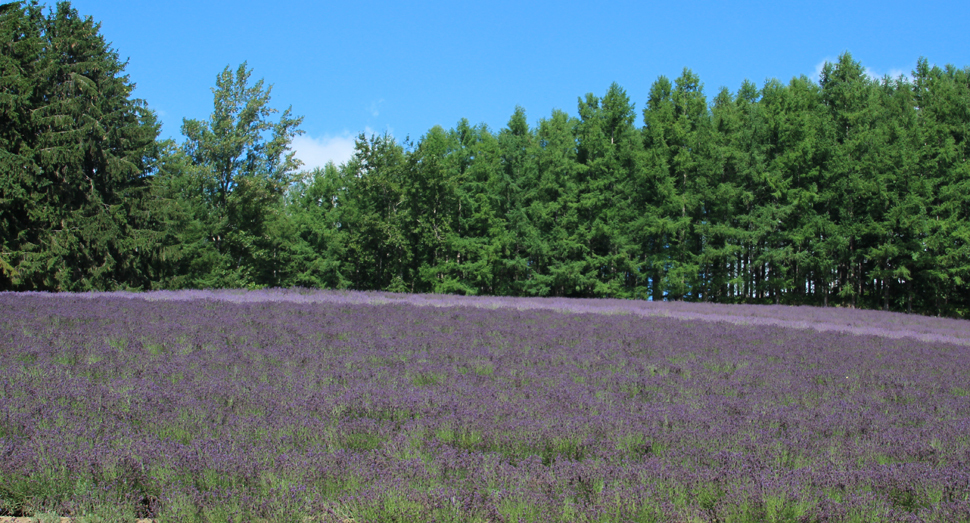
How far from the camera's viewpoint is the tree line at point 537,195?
30953mm

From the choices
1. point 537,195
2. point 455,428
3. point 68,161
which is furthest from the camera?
point 537,195

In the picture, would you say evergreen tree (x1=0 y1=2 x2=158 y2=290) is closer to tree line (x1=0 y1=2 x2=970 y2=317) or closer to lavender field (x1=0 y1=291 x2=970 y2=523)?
tree line (x1=0 y1=2 x2=970 y2=317)

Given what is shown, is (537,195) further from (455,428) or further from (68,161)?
(455,428)

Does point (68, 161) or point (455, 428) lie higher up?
point (68, 161)

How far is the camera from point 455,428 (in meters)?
5.69

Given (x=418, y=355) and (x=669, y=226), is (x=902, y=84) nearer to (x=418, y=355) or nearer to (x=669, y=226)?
(x=669, y=226)

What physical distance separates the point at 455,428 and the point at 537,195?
32973 mm

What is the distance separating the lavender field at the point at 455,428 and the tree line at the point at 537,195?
79.4 ft

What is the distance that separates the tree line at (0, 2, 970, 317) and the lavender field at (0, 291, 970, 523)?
953 inches

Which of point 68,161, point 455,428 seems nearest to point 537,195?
point 68,161

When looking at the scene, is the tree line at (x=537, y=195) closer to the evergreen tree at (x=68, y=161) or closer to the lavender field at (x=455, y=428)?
the evergreen tree at (x=68, y=161)

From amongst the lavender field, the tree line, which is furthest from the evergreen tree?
the lavender field

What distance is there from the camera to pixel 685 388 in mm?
7902

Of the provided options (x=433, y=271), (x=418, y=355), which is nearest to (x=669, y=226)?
(x=433, y=271)
